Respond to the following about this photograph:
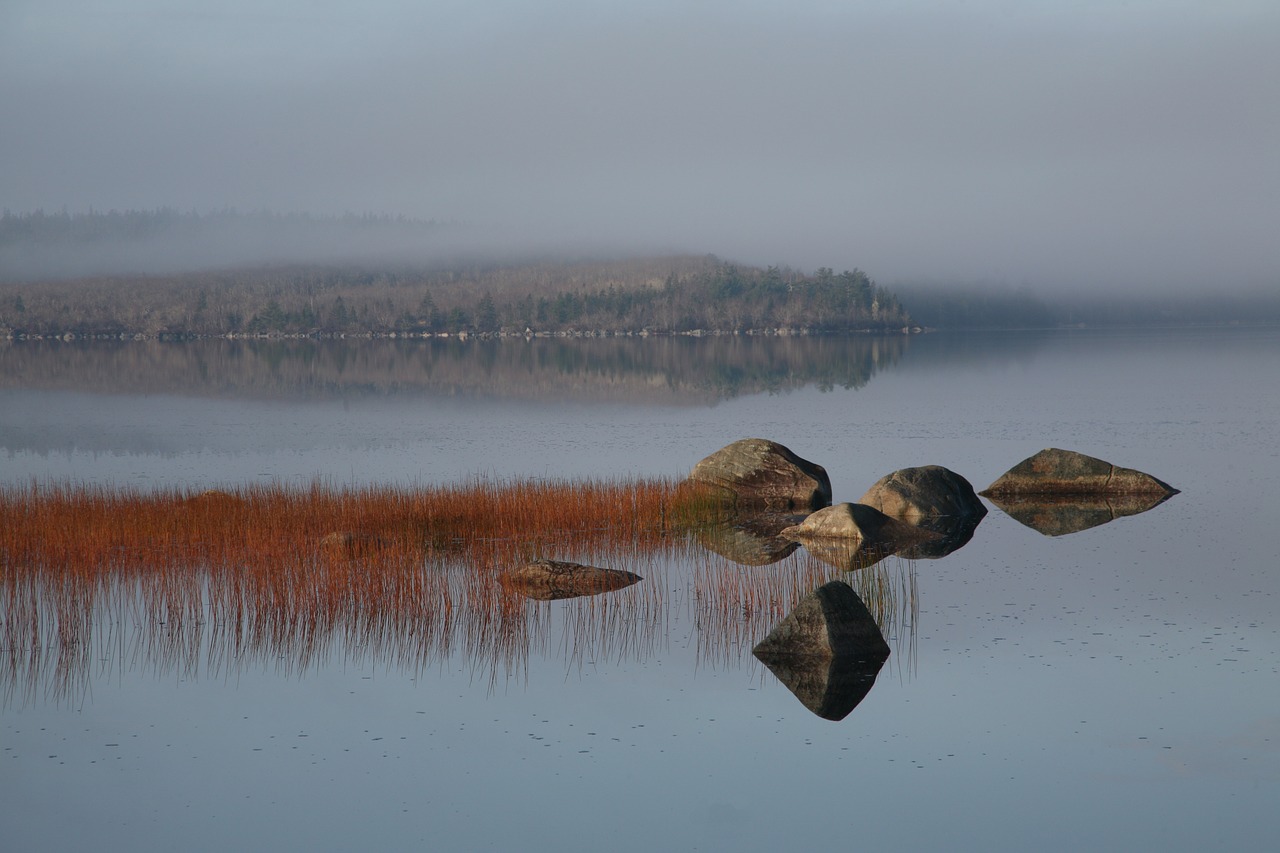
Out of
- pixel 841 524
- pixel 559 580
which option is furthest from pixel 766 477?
pixel 559 580

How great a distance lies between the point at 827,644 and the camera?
11258mm

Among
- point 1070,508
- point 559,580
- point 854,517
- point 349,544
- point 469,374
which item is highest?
point 469,374

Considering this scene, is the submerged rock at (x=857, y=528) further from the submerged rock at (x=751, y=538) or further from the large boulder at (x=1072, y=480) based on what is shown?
the large boulder at (x=1072, y=480)

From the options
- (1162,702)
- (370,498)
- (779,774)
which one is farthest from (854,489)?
(779,774)

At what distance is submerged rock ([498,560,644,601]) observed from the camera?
46.2 ft

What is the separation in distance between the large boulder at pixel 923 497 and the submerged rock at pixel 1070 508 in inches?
37.0

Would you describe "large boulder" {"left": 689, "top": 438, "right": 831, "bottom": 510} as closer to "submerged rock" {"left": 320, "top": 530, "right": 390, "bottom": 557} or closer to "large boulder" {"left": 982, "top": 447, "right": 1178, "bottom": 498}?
"large boulder" {"left": 982, "top": 447, "right": 1178, "bottom": 498}

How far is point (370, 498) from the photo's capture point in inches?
833

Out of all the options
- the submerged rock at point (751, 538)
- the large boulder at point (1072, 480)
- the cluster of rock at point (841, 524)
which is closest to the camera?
the cluster of rock at point (841, 524)

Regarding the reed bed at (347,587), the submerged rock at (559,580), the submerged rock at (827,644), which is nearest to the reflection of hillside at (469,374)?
the reed bed at (347,587)

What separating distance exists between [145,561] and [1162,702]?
39.0 ft

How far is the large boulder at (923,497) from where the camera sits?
19703 mm

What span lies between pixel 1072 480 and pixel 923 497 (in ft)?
15.2

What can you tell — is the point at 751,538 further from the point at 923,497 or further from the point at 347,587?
the point at 347,587
